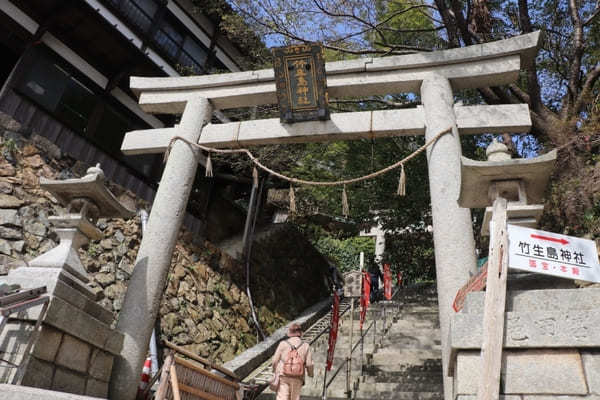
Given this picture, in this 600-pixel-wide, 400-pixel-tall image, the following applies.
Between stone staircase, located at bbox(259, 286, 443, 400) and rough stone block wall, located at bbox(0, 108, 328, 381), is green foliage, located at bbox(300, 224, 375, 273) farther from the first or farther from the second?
stone staircase, located at bbox(259, 286, 443, 400)

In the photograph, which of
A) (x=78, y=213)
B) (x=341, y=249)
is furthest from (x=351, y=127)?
(x=341, y=249)

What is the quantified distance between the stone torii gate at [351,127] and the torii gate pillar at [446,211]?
0.01 metres

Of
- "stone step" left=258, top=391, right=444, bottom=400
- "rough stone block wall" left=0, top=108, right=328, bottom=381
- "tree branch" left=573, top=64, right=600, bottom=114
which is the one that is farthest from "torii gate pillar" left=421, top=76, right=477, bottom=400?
"rough stone block wall" left=0, top=108, right=328, bottom=381

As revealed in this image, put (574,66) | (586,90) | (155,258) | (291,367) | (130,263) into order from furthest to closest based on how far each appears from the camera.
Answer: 1. (130,263)
2. (574,66)
3. (586,90)
4. (155,258)
5. (291,367)

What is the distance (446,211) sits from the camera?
5668 millimetres

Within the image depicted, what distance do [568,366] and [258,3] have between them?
10251mm

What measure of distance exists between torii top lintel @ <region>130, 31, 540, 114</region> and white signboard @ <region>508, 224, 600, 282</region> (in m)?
3.71

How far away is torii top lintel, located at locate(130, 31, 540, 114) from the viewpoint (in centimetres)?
660

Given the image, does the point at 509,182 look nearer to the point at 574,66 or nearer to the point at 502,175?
the point at 502,175

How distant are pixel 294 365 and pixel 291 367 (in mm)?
44

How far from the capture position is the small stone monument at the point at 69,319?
427 centimetres

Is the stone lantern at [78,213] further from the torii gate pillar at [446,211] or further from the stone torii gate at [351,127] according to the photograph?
the torii gate pillar at [446,211]

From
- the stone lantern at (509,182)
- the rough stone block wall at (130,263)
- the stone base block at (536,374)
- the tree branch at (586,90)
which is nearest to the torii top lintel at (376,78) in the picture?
the stone lantern at (509,182)

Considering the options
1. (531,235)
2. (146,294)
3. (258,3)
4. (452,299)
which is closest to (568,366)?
(531,235)
